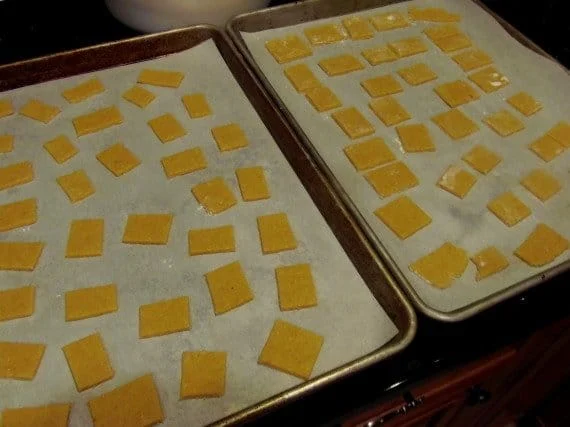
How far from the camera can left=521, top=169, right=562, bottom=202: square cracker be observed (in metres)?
1.21

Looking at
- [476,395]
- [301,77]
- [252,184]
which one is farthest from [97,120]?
[476,395]

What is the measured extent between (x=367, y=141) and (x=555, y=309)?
565 mm

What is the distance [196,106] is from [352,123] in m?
0.40

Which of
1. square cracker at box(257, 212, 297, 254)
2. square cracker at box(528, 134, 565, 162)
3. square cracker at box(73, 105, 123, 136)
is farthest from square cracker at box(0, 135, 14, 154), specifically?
→ square cracker at box(528, 134, 565, 162)

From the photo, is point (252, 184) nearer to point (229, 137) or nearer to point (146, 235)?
point (229, 137)

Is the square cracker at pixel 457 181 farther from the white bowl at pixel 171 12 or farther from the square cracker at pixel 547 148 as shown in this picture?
the white bowl at pixel 171 12

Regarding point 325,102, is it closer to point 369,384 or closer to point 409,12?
point 409,12

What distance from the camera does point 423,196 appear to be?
1.20 metres

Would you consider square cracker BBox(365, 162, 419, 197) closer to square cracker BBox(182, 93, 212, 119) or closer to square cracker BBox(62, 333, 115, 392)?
square cracker BBox(182, 93, 212, 119)

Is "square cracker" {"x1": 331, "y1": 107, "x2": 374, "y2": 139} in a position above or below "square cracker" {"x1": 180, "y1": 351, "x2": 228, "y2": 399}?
above

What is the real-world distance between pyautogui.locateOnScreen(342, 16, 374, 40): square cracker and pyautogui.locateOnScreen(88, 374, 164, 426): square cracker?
1150 millimetres

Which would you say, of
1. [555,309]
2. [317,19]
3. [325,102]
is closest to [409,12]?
[317,19]

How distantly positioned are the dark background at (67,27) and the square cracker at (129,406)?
91 cm

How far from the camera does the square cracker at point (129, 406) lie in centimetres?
85
